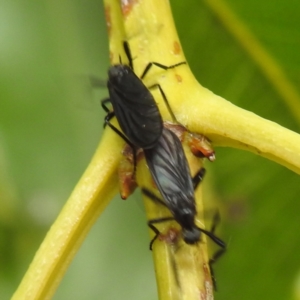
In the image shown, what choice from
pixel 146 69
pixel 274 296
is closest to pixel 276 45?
pixel 146 69

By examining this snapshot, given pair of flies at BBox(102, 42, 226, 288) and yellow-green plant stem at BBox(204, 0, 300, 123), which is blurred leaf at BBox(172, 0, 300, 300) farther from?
pair of flies at BBox(102, 42, 226, 288)

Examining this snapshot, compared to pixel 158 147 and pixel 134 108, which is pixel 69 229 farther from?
pixel 134 108

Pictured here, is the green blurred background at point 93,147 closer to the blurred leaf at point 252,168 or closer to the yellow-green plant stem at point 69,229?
the blurred leaf at point 252,168

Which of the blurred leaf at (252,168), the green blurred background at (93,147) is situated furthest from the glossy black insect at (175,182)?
the blurred leaf at (252,168)

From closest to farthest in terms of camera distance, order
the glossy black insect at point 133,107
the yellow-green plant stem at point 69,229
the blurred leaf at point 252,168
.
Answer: the yellow-green plant stem at point 69,229 < the glossy black insect at point 133,107 < the blurred leaf at point 252,168

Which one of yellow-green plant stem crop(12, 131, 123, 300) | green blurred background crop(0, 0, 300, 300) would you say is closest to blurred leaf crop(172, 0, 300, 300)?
green blurred background crop(0, 0, 300, 300)

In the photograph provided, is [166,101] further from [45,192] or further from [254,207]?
[45,192]
